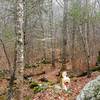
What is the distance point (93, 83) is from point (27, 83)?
8081 millimetres

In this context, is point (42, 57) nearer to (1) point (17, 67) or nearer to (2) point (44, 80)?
(2) point (44, 80)

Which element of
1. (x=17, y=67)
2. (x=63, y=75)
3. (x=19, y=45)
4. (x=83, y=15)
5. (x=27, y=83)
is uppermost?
(x=83, y=15)

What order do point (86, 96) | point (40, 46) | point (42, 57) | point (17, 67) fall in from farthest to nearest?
1. point (40, 46)
2. point (42, 57)
3. point (17, 67)
4. point (86, 96)

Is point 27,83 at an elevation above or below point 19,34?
below

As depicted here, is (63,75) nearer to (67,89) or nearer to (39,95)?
(67,89)

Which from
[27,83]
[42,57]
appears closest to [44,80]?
[27,83]

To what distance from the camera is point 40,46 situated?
2675 cm

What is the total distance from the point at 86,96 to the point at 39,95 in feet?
14.9

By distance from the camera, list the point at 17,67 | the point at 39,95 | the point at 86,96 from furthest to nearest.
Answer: the point at 39,95 → the point at 17,67 → the point at 86,96

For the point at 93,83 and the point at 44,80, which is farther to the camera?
the point at 44,80

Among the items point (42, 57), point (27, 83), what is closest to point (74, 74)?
point (27, 83)

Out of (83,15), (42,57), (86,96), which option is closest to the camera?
(86,96)

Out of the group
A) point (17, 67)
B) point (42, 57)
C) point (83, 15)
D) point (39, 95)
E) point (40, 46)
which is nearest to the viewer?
point (17, 67)

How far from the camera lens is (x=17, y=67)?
8664mm
